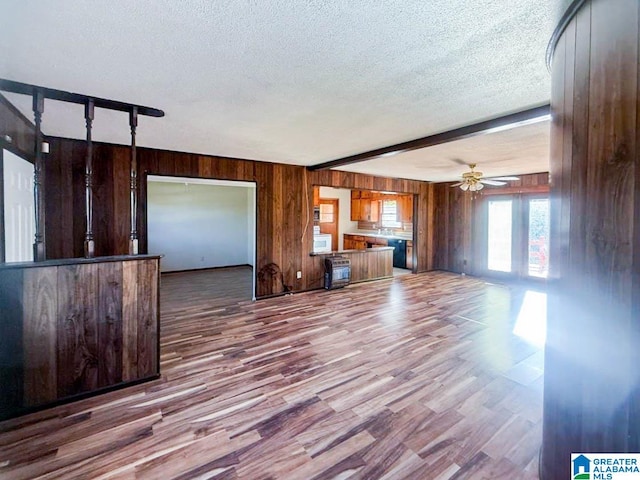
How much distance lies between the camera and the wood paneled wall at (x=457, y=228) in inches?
289

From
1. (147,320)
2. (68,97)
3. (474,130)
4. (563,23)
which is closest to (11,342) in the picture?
(147,320)

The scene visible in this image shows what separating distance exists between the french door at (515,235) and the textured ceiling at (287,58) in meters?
4.67

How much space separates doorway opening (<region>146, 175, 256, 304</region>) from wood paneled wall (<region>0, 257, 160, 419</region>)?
3.81m

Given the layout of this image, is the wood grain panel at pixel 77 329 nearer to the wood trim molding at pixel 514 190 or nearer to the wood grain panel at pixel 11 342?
the wood grain panel at pixel 11 342

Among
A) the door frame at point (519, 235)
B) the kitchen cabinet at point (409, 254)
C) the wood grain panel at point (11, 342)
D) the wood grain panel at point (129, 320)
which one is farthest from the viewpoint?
the kitchen cabinet at point (409, 254)

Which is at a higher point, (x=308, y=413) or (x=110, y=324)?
(x=110, y=324)

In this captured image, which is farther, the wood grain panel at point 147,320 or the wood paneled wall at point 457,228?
the wood paneled wall at point 457,228

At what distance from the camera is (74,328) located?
235 cm

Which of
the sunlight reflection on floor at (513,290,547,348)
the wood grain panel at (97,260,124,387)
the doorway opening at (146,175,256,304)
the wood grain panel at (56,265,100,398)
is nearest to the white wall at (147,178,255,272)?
the doorway opening at (146,175,256,304)

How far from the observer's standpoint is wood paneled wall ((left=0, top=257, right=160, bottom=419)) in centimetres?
212

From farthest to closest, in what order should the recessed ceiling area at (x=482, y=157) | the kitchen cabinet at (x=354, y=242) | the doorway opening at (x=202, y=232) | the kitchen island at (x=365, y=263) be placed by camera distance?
the kitchen cabinet at (x=354, y=242) < the doorway opening at (x=202, y=232) < the kitchen island at (x=365, y=263) < the recessed ceiling area at (x=482, y=157)

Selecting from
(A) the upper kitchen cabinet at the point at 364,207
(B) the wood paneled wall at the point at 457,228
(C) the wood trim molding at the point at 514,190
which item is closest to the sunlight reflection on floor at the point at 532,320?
(B) the wood paneled wall at the point at 457,228

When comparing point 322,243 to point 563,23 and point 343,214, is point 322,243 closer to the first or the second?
point 343,214

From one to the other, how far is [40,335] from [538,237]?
26.5 ft
